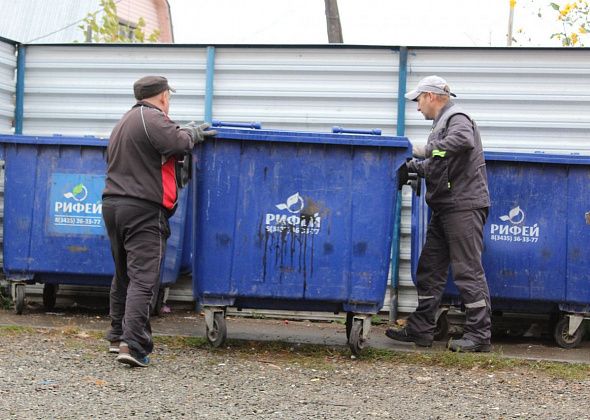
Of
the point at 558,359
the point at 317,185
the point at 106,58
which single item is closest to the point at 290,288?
the point at 317,185

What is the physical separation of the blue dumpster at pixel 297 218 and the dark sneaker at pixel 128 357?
68 centimetres

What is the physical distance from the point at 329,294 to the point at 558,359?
1626 mm

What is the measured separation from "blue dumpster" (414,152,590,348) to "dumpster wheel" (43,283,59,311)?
126 inches

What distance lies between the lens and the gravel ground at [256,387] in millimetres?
4605

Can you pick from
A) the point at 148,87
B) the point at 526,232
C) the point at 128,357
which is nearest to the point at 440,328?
the point at 526,232

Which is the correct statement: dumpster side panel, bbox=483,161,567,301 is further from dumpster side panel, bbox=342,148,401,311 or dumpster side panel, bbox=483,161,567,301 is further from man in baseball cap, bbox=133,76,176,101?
man in baseball cap, bbox=133,76,176,101

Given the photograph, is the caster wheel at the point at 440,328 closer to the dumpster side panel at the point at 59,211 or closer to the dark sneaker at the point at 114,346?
the dark sneaker at the point at 114,346

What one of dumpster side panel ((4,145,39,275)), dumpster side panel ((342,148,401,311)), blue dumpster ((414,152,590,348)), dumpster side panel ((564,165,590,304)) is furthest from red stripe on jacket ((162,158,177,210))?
dumpster side panel ((564,165,590,304))

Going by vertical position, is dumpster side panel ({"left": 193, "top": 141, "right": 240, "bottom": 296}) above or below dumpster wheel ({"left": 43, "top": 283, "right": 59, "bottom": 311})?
above

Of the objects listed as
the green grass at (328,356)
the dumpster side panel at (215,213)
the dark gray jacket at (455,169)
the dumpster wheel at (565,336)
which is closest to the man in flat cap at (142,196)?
the dumpster side panel at (215,213)

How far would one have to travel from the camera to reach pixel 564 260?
6578mm

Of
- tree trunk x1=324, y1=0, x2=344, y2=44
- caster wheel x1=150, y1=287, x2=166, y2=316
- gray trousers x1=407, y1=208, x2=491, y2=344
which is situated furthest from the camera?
tree trunk x1=324, y1=0, x2=344, y2=44

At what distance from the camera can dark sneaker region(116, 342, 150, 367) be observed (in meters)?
5.40

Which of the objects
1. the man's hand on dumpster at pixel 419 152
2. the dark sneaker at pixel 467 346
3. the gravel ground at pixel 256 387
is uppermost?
the man's hand on dumpster at pixel 419 152
